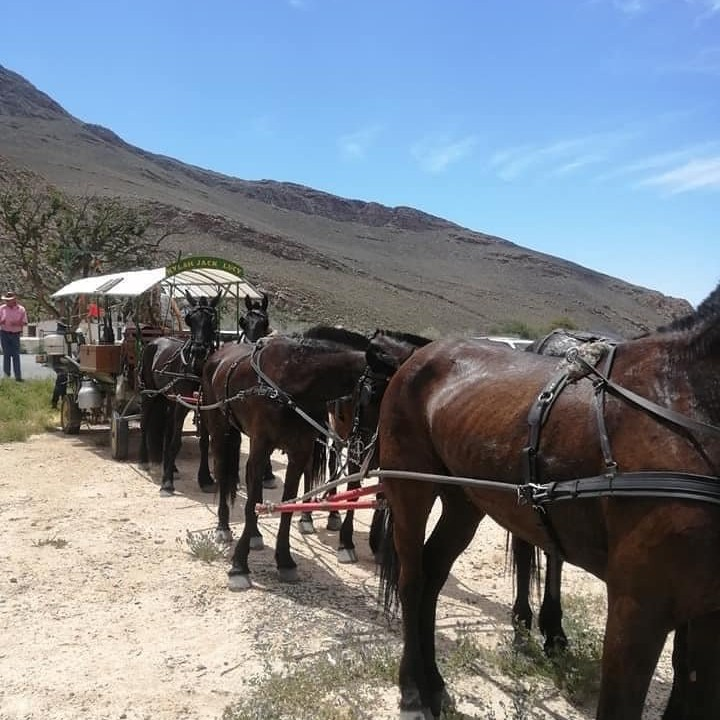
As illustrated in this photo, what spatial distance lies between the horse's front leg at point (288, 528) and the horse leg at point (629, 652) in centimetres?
378

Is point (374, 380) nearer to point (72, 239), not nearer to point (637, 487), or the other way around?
point (637, 487)

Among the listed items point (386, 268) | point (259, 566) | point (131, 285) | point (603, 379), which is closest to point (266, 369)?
point (259, 566)

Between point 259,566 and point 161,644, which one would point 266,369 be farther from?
point 161,644

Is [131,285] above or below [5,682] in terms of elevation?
above

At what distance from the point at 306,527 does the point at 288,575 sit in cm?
154

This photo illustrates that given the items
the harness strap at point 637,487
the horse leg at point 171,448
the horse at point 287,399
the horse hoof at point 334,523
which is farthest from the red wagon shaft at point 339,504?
the horse leg at point 171,448

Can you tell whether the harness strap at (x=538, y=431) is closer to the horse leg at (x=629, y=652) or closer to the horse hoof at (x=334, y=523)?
the horse leg at (x=629, y=652)

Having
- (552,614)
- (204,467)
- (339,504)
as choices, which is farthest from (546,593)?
(204,467)

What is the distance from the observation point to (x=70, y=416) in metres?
12.2

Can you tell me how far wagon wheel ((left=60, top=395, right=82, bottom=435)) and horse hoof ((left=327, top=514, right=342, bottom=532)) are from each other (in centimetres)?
632

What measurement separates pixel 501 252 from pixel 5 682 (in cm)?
9754

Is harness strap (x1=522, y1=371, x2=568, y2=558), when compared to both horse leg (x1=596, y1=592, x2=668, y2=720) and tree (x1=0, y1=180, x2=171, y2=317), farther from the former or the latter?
tree (x1=0, y1=180, x2=171, y2=317)

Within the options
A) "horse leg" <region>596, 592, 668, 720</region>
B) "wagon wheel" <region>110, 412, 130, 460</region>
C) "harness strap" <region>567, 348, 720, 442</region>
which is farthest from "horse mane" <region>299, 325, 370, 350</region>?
"wagon wheel" <region>110, 412, 130, 460</region>

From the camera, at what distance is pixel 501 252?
3844 inches
